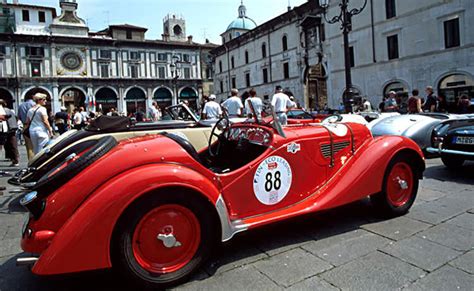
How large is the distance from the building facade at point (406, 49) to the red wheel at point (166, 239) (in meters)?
19.3

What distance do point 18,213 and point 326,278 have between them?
4035 mm

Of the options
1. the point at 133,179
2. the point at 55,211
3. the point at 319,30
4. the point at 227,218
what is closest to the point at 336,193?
the point at 227,218

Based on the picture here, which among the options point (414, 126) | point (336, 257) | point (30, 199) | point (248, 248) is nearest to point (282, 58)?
point (414, 126)

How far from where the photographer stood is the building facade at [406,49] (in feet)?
66.6

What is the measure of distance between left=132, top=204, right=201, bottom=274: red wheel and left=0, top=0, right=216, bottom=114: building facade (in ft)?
122

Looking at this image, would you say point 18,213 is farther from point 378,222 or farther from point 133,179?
point 378,222

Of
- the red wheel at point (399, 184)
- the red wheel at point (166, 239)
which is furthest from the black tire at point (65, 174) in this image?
the red wheel at point (399, 184)

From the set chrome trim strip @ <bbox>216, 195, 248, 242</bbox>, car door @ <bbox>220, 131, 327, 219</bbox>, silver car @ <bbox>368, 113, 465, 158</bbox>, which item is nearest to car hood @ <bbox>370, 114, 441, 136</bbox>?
silver car @ <bbox>368, 113, 465, 158</bbox>

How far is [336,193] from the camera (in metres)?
3.20

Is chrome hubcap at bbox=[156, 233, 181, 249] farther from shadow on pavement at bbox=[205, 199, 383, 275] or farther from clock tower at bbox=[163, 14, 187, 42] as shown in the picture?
clock tower at bbox=[163, 14, 187, 42]

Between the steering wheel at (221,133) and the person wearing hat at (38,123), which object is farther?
the person wearing hat at (38,123)

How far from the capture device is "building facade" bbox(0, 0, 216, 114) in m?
41.4

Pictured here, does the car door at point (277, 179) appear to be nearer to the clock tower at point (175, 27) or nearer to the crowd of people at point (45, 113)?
the crowd of people at point (45, 113)

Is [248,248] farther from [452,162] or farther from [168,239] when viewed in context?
[452,162]
